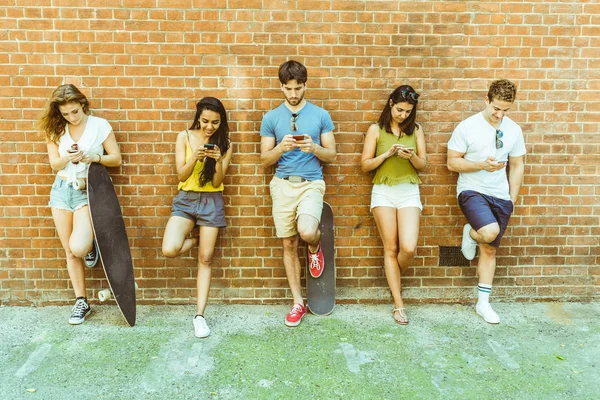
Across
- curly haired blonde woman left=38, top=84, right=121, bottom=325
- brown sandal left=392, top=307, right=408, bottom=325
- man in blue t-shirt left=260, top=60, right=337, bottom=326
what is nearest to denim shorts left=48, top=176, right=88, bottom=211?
curly haired blonde woman left=38, top=84, right=121, bottom=325

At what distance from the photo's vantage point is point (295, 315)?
178 inches

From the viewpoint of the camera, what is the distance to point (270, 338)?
428 centimetres

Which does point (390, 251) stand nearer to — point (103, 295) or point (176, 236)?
point (176, 236)

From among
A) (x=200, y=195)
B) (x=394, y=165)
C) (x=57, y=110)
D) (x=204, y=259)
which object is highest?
(x=57, y=110)

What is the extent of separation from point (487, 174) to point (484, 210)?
0.33 m

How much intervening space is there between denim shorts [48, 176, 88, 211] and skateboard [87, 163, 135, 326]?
0.59 ft

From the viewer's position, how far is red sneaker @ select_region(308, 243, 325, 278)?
187 inches

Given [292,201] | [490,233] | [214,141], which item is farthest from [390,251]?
[214,141]

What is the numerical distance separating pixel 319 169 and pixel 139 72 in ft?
6.04

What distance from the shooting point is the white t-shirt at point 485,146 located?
181 inches

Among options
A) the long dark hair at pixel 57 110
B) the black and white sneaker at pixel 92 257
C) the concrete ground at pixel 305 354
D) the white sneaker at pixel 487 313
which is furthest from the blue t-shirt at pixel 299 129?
the white sneaker at pixel 487 313

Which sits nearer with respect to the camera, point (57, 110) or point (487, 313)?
point (57, 110)

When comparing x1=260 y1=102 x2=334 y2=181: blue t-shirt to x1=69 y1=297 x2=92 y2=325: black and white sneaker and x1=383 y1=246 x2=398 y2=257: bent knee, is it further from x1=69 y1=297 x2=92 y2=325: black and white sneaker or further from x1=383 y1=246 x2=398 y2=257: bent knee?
x1=69 y1=297 x2=92 y2=325: black and white sneaker

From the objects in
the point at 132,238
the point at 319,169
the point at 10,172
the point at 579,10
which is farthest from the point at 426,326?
the point at 10,172
